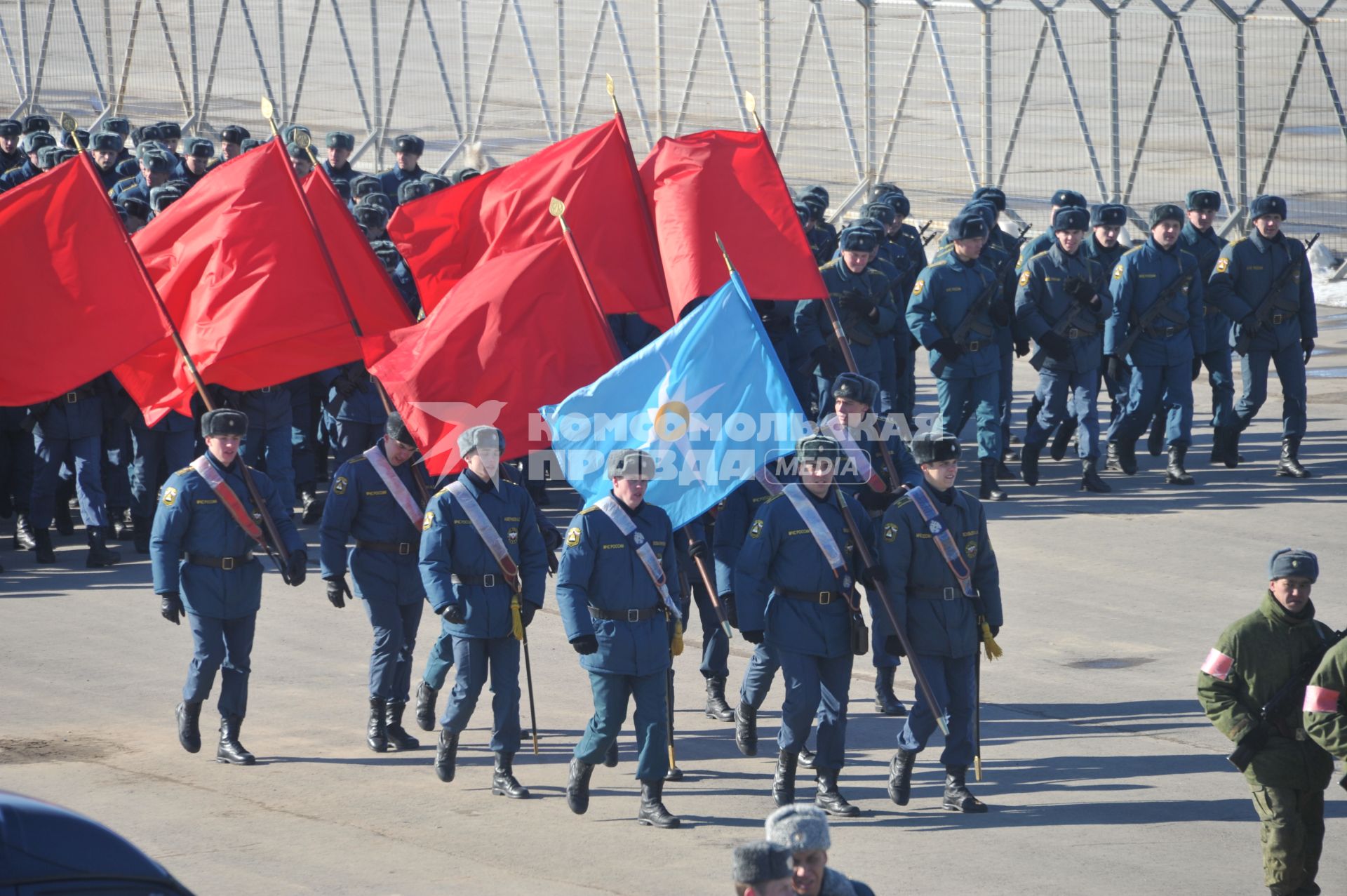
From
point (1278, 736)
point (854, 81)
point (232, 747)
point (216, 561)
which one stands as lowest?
point (232, 747)

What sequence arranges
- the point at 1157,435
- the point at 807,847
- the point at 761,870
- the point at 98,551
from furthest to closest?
the point at 1157,435 → the point at 98,551 → the point at 807,847 → the point at 761,870

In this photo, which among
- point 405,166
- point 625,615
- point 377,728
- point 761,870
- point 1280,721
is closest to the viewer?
point 761,870

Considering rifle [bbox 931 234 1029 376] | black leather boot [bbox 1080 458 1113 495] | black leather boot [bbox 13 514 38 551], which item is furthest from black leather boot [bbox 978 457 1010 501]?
black leather boot [bbox 13 514 38 551]

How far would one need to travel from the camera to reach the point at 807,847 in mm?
5707

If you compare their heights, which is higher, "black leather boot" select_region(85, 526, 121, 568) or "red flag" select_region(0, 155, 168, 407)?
"red flag" select_region(0, 155, 168, 407)

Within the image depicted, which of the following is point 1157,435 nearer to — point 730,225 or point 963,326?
point 963,326

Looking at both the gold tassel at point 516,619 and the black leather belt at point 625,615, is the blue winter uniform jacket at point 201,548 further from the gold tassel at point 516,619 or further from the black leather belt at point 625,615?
the black leather belt at point 625,615

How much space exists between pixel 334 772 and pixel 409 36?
16971 millimetres

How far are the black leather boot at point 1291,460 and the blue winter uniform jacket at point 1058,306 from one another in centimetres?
174

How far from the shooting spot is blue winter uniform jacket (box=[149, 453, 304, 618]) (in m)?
10.5

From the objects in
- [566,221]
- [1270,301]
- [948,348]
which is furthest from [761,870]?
[1270,301]

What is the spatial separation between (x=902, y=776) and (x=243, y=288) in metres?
4.95

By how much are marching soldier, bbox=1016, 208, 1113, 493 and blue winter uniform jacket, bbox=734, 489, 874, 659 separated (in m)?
6.61

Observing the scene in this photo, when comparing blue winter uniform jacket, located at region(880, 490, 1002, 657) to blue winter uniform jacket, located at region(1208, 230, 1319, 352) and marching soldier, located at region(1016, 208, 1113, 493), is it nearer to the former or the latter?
marching soldier, located at region(1016, 208, 1113, 493)
